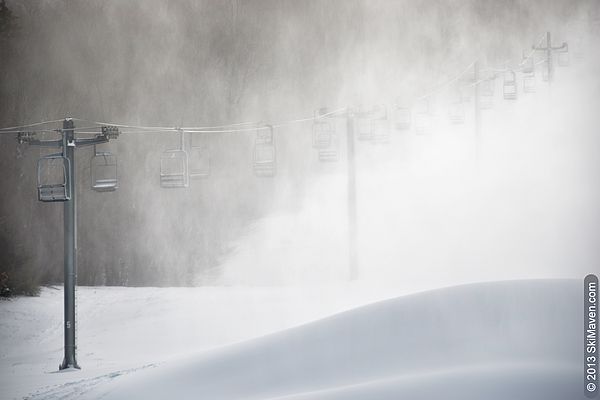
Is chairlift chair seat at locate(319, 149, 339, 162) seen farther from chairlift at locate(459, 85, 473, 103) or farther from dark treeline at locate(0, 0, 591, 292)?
dark treeline at locate(0, 0, 591, 292)

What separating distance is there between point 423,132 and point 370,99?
601 inches

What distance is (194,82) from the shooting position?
108 feet

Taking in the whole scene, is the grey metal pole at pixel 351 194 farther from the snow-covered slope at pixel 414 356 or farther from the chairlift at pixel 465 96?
the snow-covered slope at pixel 414 356

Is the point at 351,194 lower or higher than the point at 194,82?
lower

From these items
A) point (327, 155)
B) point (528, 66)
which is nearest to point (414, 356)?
point (327, 155)

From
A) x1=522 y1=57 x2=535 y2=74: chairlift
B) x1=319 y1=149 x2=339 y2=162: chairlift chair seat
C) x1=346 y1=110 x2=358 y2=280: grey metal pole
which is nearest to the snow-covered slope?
x1=319 y1=149 x2=339 y2=162: chairlift chair seat

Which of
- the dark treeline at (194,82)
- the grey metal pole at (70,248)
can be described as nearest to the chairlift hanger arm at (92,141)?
the grey metal pole at (70,248)

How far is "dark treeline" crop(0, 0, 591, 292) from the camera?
2875 centimetres

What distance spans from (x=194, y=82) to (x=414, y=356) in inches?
1033

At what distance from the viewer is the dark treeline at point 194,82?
28750mm

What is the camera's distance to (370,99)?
2955cm

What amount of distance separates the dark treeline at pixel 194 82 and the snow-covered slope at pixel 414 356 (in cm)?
1826

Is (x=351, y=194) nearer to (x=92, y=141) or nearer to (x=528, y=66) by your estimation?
(x=528, y=66)

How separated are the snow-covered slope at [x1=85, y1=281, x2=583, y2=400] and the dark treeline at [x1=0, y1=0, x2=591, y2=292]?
1826cm
